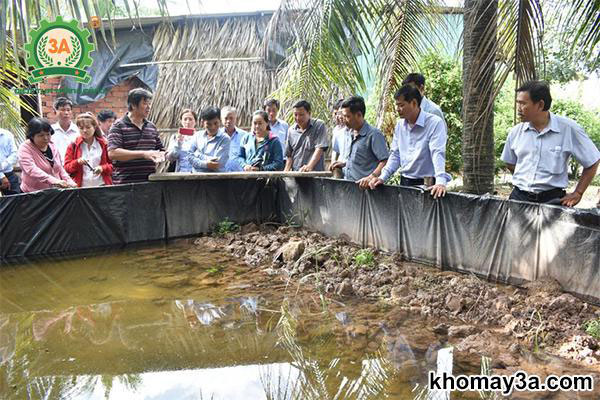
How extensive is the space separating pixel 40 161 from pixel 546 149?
19.7 ft

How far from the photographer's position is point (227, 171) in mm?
7855

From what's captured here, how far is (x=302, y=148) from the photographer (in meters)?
7.57

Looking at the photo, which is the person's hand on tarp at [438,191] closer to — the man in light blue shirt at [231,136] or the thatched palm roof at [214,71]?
the man in light blue shirt at [231,136]

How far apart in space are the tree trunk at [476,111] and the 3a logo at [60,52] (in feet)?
22.2

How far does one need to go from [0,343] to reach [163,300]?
1381mm

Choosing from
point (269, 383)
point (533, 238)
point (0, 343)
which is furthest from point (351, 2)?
point (0, 343)

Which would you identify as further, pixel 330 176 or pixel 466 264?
pixel 330 176

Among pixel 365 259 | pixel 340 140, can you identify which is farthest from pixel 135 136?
pixel 365 259

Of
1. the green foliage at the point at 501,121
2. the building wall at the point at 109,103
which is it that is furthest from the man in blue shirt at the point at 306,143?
the green foliage at the point at 501,121

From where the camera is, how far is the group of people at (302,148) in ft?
15.0

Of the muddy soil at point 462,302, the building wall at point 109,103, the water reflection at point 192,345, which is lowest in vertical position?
the water reflection at point 192,345

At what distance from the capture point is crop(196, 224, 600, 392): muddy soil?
360 cm

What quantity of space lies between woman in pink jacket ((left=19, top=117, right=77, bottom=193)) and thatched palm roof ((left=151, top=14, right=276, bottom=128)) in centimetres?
404

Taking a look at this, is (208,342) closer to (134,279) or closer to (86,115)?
(134,279)
